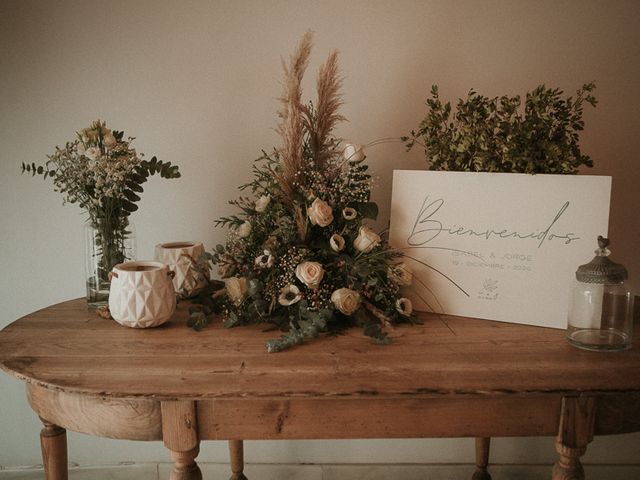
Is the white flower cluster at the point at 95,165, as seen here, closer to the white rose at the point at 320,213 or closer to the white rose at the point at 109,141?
the white rose at the point at 109,141

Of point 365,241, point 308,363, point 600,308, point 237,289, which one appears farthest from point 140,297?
point 600,308

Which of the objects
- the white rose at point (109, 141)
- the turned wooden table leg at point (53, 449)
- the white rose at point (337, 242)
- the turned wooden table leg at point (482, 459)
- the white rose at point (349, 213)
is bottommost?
the turned wooden table leg at point (482, 459)

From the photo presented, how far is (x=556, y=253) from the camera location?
1144 millimetres

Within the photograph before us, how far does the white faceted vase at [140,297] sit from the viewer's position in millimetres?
1117

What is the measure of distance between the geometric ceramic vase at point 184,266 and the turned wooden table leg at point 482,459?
0.98m

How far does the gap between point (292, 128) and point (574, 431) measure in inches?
34.2

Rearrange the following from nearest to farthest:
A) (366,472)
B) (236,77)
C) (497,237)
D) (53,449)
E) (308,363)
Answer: (308,363) < (53,449) < (497,237) < (236,77) < (366,472)

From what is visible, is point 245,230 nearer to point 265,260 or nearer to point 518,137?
point 265,260

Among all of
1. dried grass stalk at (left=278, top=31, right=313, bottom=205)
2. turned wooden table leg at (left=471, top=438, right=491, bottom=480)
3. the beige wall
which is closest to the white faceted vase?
dried grass stalk at (left=278, top=31, right=313, bottom=205)

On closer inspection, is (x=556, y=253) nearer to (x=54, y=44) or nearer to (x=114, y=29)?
(x=114, y=29)

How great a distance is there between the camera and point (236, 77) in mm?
1509

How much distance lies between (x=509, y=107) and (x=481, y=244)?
32 cm

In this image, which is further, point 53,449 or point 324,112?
point 324,112

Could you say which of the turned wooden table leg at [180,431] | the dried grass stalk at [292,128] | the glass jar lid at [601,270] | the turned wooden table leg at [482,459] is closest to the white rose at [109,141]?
the dried grass stalk at [292,128]
